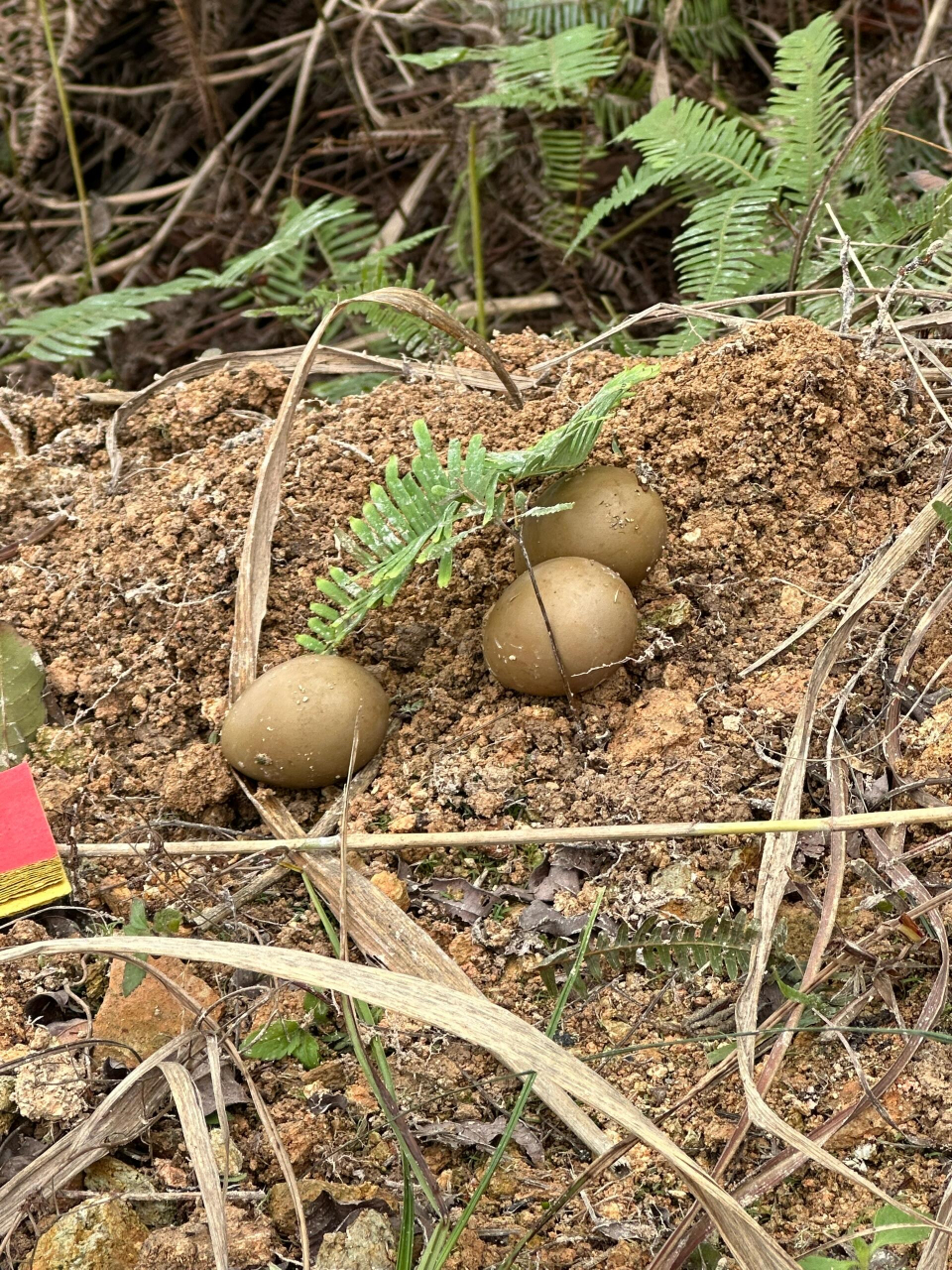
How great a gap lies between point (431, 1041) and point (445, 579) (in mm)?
702

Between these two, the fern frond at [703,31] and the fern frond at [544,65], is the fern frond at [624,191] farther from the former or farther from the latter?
the fern frond at [703,31]

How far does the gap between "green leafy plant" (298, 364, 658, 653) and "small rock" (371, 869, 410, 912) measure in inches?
17.0

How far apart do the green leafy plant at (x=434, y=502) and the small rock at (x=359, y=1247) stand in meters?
0.92

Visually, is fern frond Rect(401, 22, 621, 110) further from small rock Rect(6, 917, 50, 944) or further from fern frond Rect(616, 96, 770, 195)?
small rock Rect(6, 917, 50, 944)

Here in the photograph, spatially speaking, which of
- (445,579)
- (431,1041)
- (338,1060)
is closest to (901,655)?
(445,579)

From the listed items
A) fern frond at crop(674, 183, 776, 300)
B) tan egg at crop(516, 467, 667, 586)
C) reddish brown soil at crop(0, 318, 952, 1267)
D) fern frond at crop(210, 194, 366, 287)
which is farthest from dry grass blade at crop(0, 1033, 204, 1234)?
fern frond at crop(210, 194, 366, 287)

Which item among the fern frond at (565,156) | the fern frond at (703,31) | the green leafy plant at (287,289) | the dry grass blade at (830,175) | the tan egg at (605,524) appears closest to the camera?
the tan egg at (605,524)

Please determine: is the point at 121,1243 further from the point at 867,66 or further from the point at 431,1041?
the point at 867,66

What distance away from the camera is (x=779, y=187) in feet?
9.94

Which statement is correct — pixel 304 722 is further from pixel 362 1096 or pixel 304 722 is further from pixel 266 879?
pixel 362 1096

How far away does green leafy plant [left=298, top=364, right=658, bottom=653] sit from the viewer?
1885mm

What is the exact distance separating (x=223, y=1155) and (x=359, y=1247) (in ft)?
0.80

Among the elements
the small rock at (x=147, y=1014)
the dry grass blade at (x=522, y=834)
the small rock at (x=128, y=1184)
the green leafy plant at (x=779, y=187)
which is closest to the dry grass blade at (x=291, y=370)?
the green leafy plant at (x=779, y=187)

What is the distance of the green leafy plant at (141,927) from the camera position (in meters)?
1.68
